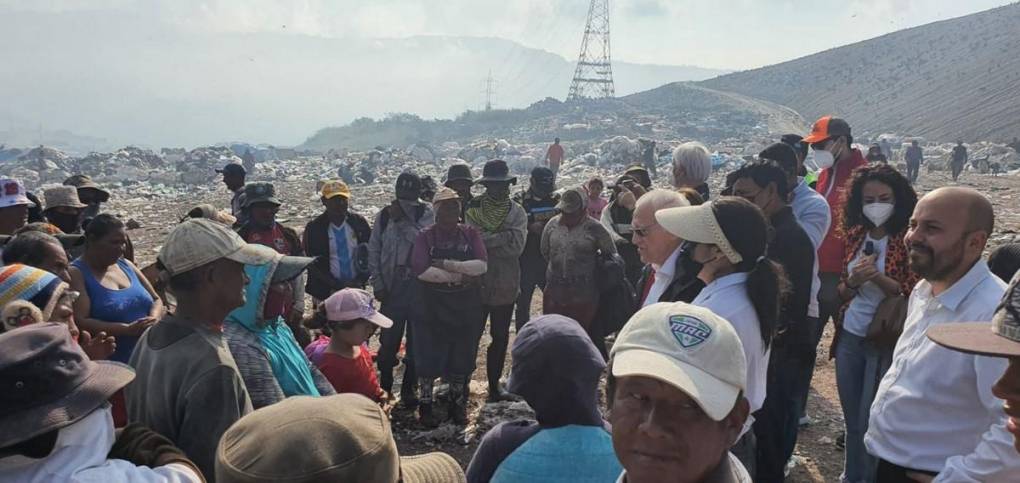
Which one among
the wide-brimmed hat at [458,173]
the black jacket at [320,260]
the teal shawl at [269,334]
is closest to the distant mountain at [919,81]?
the wide-brimmed hat at [458,173]

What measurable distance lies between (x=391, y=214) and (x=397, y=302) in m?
0.67

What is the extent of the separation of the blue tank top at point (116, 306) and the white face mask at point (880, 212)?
3.89m

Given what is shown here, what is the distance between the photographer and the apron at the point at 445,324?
4.50 metres

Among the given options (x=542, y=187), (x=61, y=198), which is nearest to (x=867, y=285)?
(x=542, y=187)

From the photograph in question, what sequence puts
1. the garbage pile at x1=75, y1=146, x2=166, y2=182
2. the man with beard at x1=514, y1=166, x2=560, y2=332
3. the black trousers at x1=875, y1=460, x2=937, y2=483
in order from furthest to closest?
the garbage pile at x1=75, y1=146, x2=166, y2=182 → the man with beard at x1=514, y1=166, x2=560, y2=332 → the black trousers at x1=875, y1=460, x2=937, y2=483

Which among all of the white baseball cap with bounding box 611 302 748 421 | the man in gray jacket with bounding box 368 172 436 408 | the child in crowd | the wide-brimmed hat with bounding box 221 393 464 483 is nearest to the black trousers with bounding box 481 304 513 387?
the man in gray jacket with bounding box 368 172 436 408

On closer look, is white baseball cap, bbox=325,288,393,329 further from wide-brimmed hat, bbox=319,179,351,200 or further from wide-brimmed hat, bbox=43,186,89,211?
wide-brimmed hat, bbox=43,186,89,211

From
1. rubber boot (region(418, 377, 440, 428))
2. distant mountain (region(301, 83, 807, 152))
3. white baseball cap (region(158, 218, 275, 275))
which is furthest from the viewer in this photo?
distant mountain (region(301, 83, 807, 152))

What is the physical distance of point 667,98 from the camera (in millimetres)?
51219

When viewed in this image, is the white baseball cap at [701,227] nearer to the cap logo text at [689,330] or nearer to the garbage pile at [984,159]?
the cap logo text at [689,330]

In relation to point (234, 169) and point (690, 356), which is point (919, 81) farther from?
point (690, 356)

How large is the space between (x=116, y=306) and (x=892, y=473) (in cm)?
351

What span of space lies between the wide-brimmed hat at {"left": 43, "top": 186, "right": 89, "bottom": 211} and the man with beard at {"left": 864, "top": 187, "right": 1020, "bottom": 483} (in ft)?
15.7

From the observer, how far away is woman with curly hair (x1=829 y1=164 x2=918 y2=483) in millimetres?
3256
